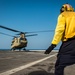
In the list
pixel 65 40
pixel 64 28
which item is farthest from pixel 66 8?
pixel 65 40

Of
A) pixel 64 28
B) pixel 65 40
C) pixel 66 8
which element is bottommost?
pixel 65 40

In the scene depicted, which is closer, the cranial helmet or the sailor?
the sailor

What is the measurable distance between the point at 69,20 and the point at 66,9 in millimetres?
365

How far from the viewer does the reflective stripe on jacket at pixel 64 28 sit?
4559mm

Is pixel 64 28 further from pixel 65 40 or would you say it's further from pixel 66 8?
pixel 66 8

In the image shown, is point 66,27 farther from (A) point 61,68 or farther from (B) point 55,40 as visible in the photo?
(A) point 61,68

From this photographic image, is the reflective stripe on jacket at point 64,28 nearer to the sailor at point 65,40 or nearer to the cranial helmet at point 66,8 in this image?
the sailor at point 65,40

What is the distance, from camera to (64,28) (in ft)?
15.1

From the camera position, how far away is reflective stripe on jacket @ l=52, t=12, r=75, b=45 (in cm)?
456

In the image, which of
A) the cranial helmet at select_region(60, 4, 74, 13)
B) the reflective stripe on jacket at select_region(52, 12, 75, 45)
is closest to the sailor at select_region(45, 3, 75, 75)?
the reflective stripe on jacket at select_region(52, 12, 75, 45)

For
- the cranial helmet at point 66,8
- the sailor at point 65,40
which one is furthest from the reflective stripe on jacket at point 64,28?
the cranial helmet at point 66,8

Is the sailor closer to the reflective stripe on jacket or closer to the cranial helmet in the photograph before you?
the reflective stripe on jacket

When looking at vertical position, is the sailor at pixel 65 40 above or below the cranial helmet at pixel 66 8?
below

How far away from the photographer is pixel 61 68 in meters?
4.63
